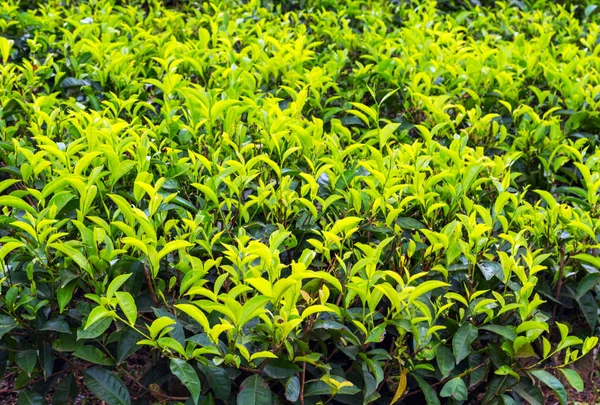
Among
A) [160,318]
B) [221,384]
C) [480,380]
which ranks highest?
[160,318]

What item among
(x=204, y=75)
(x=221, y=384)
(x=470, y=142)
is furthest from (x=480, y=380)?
(x=204, y=75)

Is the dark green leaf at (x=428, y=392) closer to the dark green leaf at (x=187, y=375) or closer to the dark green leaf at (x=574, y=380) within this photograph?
the dark green leaf at (x=574, y=380)

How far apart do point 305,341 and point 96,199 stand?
1055 mm

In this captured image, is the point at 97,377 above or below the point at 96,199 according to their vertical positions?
below

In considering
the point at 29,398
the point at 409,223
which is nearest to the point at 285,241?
the point at 409,223

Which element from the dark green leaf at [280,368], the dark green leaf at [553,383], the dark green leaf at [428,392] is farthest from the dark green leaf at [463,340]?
the dark green leaf at [280,368]

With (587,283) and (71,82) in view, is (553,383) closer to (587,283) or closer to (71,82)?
(587,283)

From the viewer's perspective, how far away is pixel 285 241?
2654mm

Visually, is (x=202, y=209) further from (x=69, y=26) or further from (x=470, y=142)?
(x=69, y=26)

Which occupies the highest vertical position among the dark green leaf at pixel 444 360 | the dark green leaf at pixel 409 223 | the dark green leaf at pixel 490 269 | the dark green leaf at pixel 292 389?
the dark green leaf at pixel 409 223

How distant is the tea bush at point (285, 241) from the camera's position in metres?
2.29

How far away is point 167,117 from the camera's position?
326 cm

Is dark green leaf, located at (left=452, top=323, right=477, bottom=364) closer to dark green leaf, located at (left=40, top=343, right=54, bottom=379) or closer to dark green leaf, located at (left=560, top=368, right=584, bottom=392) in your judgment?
dark green leaf, located at (left=560, top=368, right=584, bottom=392)

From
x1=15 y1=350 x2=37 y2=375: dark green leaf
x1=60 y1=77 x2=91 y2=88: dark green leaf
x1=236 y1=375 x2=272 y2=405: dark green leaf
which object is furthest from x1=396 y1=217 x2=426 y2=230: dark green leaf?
x1=60 y1=77 x2=91 y2=88: dark green leaf
